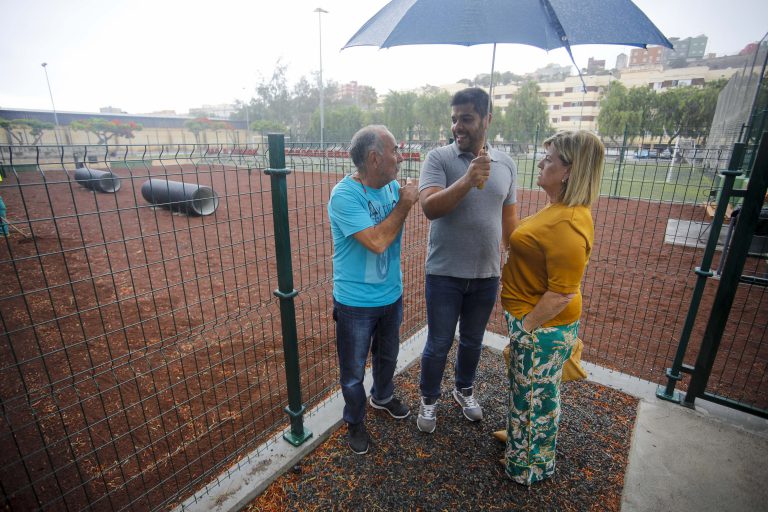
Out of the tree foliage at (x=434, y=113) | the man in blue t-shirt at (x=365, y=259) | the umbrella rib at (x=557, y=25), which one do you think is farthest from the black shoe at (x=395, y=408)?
the tree foliage at (x=434, y=113)

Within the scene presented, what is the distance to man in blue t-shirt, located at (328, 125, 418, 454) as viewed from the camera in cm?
216

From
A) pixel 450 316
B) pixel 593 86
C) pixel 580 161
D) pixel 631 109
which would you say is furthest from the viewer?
pixel 593 86

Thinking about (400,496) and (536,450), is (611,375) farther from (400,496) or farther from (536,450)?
(400,496)

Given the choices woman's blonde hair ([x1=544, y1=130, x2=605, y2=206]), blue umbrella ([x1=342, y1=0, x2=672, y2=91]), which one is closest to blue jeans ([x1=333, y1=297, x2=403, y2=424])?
woman's blonde hair ([x1=544, y1=130, x2=605, y2=206])

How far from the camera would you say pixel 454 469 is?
2520 millimetres

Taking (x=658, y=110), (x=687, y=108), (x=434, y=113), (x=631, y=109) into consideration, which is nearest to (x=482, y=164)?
(x=631, y=109)

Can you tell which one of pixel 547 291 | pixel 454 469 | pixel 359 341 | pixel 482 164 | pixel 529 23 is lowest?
pixel 454 469

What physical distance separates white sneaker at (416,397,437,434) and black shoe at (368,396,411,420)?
0.13m

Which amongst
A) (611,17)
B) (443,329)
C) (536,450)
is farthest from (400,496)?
(611,17)

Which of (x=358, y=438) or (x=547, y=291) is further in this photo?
(x=358, y=438)

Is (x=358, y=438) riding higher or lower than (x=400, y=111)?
lower

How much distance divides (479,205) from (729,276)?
1865 mm

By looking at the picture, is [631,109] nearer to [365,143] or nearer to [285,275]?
[365,143]

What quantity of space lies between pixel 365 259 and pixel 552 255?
3.32ft
